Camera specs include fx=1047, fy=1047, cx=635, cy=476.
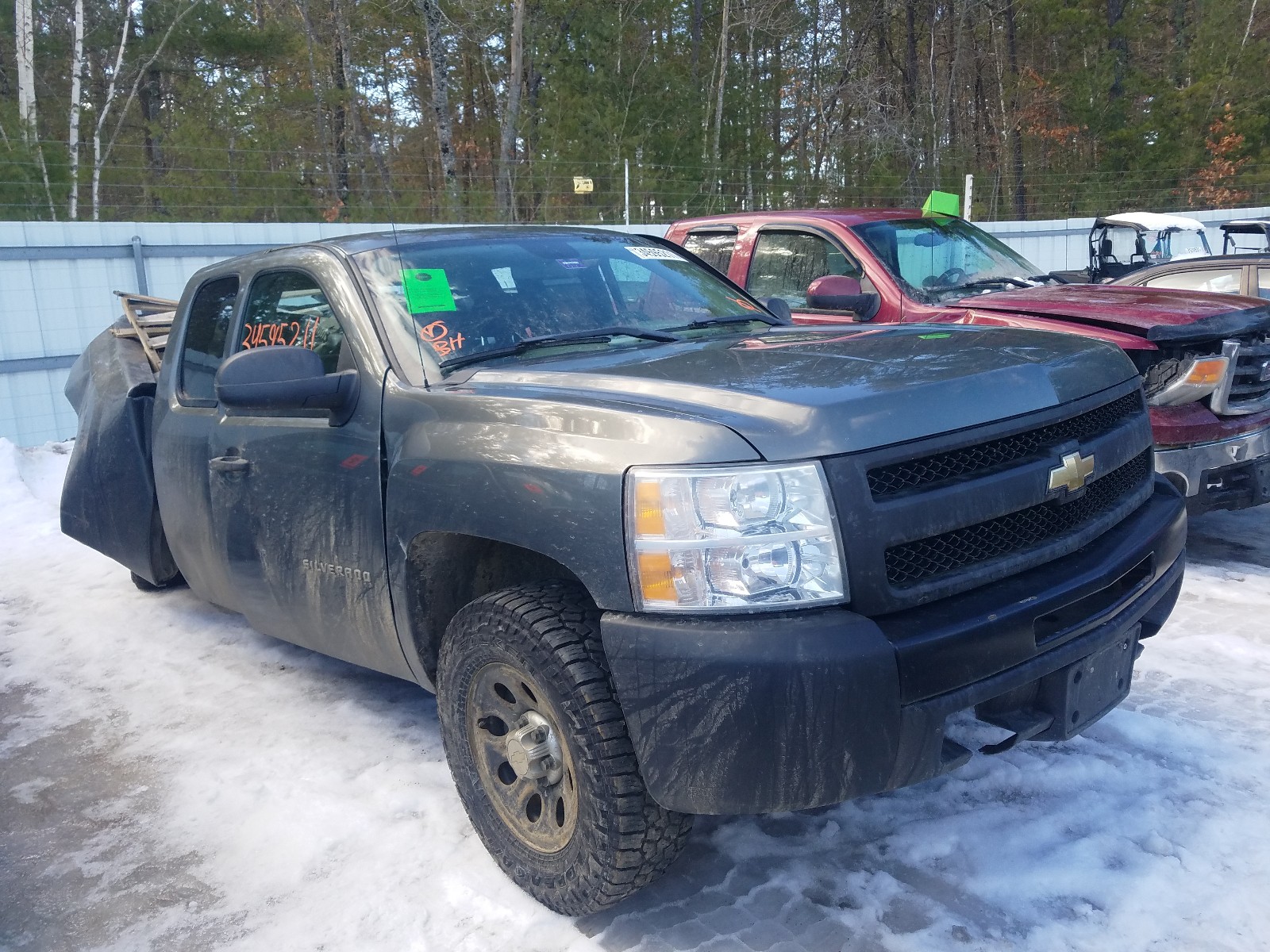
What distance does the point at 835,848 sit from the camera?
9.67ft

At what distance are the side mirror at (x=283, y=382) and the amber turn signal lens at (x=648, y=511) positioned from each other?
4.08 ft

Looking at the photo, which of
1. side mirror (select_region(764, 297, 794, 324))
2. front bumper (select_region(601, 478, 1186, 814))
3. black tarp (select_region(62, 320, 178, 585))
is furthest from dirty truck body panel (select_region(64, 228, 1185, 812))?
black tarp (select_region(62, 320, 178, 585))

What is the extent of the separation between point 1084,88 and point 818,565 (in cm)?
3096

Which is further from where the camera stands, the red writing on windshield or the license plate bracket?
the red writing on windshield

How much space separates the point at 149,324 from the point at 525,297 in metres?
3.22

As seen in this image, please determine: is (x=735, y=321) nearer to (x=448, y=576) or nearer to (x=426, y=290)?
(x=426, y=290)

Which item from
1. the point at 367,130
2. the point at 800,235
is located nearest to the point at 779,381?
the point at 800,235

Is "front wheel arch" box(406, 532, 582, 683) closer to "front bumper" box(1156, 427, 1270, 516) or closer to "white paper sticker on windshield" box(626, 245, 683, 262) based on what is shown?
"white paper sticker on windshield" box(626, 245, 683, 262)

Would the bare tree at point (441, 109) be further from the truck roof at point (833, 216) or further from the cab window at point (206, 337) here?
the cab window at point (206, 337)

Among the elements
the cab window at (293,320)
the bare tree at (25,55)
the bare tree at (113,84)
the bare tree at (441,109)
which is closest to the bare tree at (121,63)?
the bare tree at (113,84)

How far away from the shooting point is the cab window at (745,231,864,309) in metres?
6.25

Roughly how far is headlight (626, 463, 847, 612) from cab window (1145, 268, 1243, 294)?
19.8 ft

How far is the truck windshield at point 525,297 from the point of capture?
10.5ft

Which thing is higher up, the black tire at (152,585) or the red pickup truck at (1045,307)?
the red pickup truck at (1045,307)
